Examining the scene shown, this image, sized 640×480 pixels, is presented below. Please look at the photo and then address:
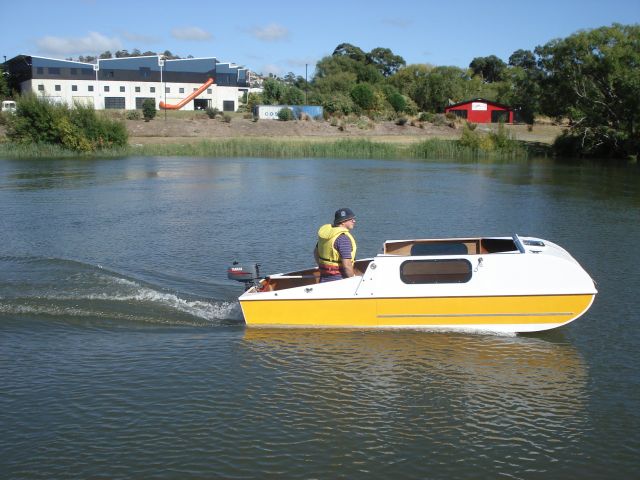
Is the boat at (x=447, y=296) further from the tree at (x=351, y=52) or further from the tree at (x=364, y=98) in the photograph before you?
the tree at (x=351, y=52)

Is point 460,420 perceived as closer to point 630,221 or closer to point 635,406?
point 635,406

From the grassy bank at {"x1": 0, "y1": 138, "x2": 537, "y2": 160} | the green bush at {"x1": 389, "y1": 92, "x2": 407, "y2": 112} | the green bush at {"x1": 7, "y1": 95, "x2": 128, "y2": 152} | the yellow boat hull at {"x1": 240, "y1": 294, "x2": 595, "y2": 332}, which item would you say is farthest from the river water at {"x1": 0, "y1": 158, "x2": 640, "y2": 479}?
the green bush at {"x1": 389, "y1": 92, "x2": 407, "y2": 112}

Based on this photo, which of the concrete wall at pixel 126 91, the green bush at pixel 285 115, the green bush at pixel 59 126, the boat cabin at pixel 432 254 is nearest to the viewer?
the boat cabin at pixel 432 254

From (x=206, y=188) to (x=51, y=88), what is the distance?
67226mm

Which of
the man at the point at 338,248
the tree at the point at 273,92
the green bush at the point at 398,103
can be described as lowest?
the man at the point at 338,248

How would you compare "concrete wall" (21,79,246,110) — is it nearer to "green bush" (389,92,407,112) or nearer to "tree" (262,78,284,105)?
"tree" (262,78,284,105)

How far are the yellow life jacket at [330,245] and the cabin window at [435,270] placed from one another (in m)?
1.05

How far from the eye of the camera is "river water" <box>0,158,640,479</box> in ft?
25.5

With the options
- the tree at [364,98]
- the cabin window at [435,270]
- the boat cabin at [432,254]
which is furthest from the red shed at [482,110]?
the cabin window at [435,270]

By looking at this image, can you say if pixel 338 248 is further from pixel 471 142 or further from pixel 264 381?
pixel 471 142

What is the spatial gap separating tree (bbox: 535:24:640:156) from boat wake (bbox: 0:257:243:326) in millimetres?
46979

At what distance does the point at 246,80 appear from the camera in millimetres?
109250

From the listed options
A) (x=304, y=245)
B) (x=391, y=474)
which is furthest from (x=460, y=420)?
(x=304, y=245)

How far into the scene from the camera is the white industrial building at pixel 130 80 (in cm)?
9119
